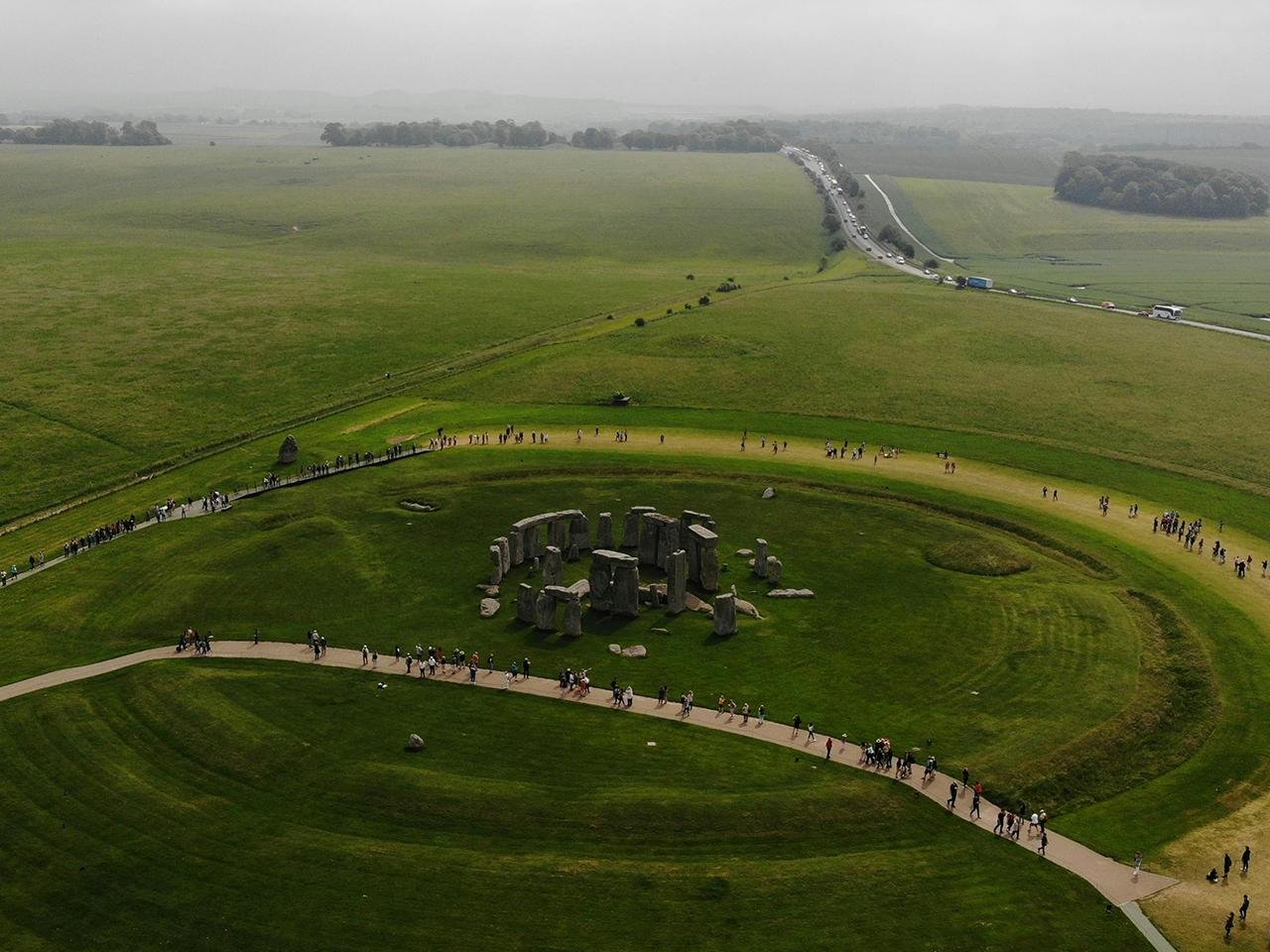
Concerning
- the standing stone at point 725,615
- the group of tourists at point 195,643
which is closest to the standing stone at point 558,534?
the standing stone at point 725,615

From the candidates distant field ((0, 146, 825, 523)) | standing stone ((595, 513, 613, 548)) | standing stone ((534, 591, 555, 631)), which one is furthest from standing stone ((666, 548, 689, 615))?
distant field ((0, 146, 825, 523))

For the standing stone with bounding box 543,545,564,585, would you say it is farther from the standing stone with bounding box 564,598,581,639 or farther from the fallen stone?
the fallen stone

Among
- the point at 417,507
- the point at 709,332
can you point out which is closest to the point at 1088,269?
the point at 709,332

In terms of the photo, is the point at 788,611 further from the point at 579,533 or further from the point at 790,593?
the point at 579,533

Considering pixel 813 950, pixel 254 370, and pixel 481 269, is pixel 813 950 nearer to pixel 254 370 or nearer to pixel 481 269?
pixel 254 370

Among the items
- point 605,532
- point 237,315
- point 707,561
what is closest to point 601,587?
point 707,561

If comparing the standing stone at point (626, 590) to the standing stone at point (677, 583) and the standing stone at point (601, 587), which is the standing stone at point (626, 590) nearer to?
the standing stone at point (601, 587)
